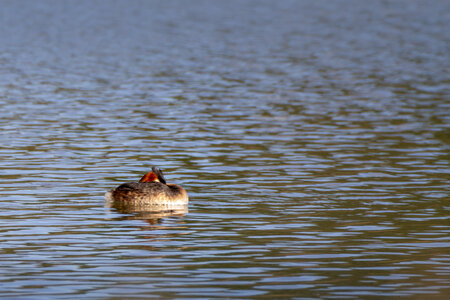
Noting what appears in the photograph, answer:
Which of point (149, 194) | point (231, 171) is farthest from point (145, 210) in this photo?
point (231, 171)

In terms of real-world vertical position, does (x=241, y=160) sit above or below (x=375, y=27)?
below

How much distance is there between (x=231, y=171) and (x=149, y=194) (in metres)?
4.48

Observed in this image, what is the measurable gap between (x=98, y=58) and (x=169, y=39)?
16322mm

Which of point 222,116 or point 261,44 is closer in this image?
point 222,116

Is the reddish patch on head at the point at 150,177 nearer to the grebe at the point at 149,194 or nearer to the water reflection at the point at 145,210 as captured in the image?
the grebe at the point at 149,194

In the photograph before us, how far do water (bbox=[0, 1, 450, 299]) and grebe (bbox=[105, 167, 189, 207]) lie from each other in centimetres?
41

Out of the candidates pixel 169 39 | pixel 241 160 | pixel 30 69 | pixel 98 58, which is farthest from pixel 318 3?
pixel 241 160

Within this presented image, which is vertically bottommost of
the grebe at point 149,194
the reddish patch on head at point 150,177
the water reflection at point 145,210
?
the water reflection at point 145,210

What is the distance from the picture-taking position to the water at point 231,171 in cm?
1472

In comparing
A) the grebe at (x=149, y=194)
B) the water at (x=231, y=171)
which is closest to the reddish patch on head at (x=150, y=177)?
the grebe at (x=149, y=194)

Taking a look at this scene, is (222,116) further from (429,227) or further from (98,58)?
(98,58)

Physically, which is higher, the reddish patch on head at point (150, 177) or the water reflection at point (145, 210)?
the reddish patch on head at point (150, 177)

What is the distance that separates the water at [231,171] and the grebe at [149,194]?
1.33ft

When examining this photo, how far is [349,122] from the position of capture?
34.1 m
